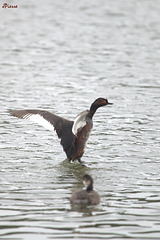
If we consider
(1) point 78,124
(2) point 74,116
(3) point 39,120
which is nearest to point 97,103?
(1) point 78,124

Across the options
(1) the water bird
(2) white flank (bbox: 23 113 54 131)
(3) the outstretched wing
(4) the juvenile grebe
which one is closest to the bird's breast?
(1) the water bird

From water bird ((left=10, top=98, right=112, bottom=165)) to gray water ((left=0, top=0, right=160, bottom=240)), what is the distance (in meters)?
0.29

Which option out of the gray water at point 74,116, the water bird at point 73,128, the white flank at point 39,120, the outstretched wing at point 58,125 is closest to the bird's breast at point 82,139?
the water bird at point 73,128

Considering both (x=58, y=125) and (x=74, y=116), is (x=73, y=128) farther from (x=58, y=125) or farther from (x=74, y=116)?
(x=74, y=116)

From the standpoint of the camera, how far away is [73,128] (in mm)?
10195

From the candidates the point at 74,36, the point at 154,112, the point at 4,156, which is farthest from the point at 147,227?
the point at 74,36

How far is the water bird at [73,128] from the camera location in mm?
10211

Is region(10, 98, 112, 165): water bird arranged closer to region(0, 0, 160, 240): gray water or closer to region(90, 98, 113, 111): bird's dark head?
region(90, 98, 113, 111): bird's dark head

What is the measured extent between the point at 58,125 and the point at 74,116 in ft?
9.98

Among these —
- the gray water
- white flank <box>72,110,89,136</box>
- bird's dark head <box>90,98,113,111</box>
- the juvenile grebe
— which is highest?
bird's dark head <box>90,98,113,111</box>

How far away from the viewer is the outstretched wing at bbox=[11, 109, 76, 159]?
10.5m

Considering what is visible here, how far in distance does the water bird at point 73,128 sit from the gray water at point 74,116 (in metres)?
0.29

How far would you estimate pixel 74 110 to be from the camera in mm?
14344

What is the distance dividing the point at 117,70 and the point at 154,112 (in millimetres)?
5289
